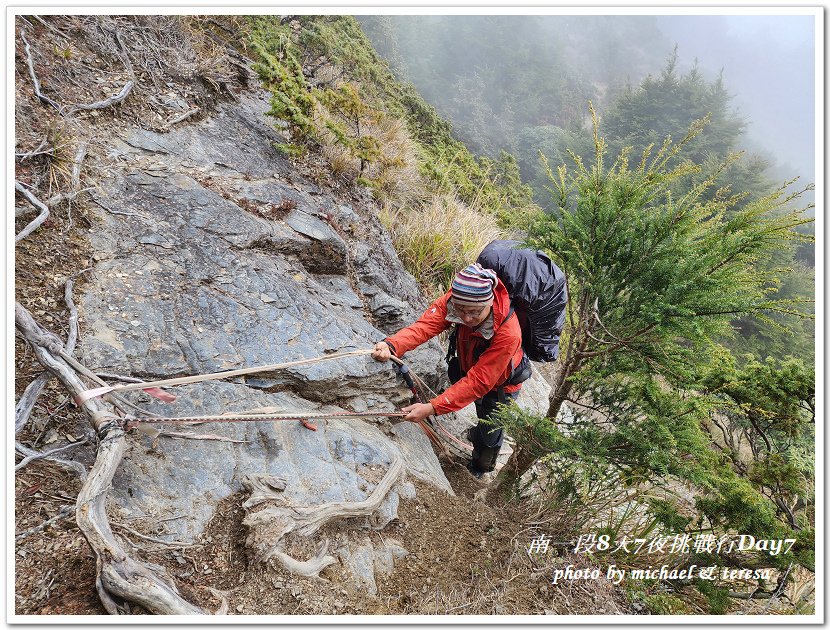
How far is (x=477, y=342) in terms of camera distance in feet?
11.2

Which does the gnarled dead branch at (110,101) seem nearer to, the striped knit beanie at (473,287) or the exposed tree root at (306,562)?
the striped knit beanie at (473,287)

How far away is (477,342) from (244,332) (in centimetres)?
167

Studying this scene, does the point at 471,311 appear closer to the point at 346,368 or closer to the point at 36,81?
the point at 346,368

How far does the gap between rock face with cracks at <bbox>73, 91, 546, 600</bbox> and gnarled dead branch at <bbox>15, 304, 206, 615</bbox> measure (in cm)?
19

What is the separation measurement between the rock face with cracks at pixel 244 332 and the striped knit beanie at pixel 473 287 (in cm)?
98

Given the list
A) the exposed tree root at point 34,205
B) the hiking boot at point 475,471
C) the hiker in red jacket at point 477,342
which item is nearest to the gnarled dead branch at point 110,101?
the exposed tree root at point 34,205

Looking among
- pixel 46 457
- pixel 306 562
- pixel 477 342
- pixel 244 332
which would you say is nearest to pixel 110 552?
pixel 46 457

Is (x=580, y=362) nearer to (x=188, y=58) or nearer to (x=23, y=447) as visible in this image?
(x=23, y=447)

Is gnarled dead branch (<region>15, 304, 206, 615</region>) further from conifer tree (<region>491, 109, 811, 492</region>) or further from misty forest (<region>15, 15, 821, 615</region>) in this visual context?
conifer tree (<region>491, 109, 811, 492</region>)

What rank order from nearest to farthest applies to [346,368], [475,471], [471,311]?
[471,311]
[346,368]
[475,471]

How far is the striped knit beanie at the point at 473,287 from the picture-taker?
288 cm

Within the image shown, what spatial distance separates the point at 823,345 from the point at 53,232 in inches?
182

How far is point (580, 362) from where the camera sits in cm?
320

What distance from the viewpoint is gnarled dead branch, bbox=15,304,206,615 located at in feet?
5.62
